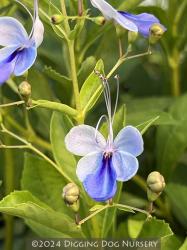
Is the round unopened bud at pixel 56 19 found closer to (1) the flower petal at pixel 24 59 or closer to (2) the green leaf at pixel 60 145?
(1) the flower petal at pixel 24 59

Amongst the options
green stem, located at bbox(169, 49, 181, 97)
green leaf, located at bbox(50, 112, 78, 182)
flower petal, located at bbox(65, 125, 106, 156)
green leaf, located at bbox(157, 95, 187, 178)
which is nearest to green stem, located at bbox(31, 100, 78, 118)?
flower petal, located at bbox(65, 125, 106, 156)

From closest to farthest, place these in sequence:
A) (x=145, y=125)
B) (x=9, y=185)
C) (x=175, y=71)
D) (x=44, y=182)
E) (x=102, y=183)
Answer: (x=102, y=183) < (x=145, y=125) < (x=44, y=182) < (x=9, y=185) < (x=175, y=71)

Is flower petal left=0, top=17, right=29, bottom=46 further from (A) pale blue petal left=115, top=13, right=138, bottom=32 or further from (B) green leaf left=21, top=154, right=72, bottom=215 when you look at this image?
(B) green leaf left=21, top=154, right=72, bottom=215

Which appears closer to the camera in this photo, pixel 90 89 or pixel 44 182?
pixel 90 89

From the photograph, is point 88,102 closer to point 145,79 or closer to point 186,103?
point 186,103

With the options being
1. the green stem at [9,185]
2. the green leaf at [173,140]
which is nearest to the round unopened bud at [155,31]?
the green leaf at [173,140]

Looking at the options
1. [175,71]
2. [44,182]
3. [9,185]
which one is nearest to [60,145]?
[44,182]

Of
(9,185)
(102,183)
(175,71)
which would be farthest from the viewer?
(175,71)

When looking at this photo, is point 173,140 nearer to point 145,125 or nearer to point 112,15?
point 145,125
